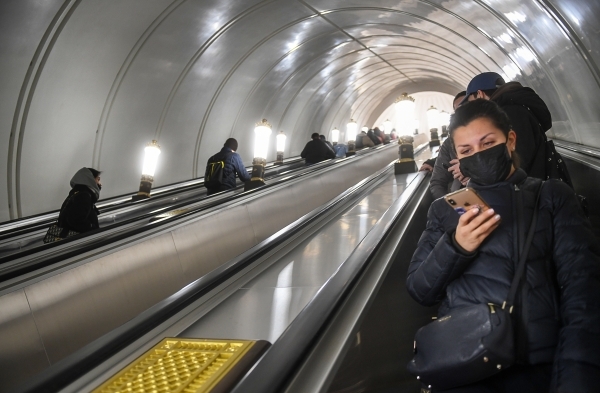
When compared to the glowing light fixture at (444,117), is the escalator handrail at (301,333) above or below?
below

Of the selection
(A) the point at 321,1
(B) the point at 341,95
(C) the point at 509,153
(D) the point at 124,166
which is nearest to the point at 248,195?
(C) the point at 509,153

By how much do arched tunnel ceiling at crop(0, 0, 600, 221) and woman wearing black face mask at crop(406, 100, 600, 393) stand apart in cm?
478

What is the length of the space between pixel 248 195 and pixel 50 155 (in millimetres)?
5436

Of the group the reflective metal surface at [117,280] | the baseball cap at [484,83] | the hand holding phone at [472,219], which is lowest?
the reflective metal surface at [117,280]

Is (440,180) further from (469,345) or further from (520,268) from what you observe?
(469,345)

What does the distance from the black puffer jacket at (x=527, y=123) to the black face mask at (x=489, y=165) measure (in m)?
0.90

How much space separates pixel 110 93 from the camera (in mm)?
10852

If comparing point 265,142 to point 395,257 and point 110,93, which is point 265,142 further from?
point 395,257

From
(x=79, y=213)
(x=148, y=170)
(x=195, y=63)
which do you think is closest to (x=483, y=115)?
(x=79, y=213)

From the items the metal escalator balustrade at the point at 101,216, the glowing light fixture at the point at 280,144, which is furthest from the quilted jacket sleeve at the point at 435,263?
the glowing light fixture at the point at 280,144

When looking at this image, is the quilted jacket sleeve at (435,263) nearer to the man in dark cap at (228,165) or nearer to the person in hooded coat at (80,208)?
the person in hooded coat at (80,208)

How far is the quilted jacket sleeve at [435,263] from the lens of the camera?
1.96 m

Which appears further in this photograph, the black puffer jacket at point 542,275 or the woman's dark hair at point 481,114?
the woman's dark hair at point 481,114

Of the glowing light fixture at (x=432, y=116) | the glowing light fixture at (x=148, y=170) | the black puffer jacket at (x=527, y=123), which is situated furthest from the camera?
the glowing light fixture at (x=432, y=116)
